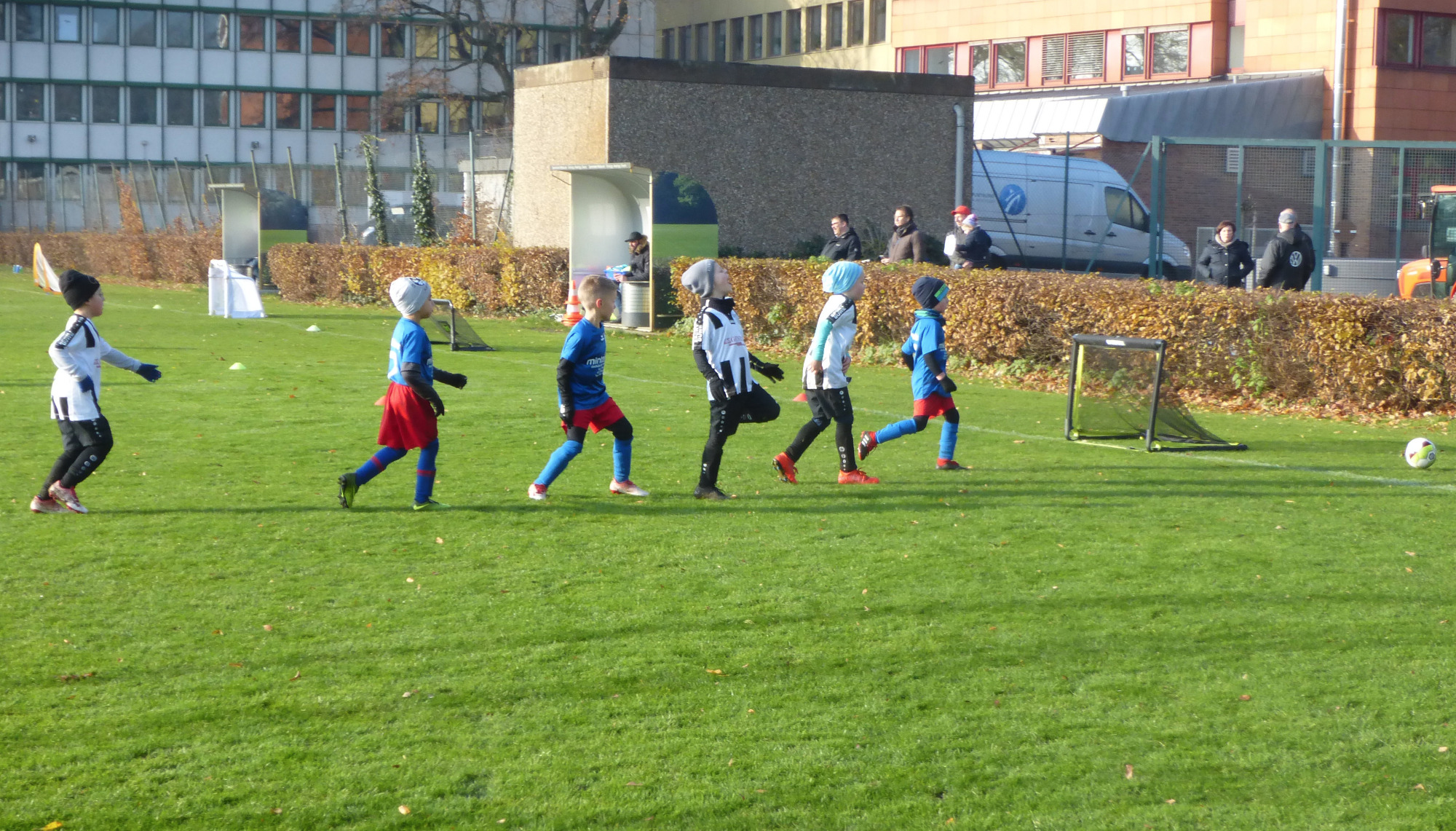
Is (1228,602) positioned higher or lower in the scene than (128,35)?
lower

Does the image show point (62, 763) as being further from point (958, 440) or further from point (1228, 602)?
point (958, 440)

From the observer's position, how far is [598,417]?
837cm

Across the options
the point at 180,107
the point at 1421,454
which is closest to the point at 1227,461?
the point at 1421,454

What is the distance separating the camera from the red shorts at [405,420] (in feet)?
26.2

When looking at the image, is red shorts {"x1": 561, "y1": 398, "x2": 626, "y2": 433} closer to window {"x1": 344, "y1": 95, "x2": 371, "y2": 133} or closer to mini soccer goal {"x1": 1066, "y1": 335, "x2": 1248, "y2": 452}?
mini soccer goal {"x1": 1066, "y1": 335, "x2": 1248, "y2": 452}

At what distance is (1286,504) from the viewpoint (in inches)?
335

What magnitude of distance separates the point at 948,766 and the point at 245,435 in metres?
7.94

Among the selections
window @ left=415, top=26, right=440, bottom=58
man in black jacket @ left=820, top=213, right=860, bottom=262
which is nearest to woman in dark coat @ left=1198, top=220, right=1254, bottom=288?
man in black jacket @ left=820, top=213, right=860, bottom=262

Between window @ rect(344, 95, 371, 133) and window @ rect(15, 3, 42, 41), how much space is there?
11181mm

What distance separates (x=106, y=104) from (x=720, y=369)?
5525cm

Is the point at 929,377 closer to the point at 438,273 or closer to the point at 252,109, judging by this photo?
the point at 438,273

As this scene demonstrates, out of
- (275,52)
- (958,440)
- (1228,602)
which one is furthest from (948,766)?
(275,52)

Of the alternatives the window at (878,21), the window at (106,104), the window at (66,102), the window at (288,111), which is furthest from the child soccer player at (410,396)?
the window at (66,102)

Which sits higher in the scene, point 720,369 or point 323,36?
point 323,36
